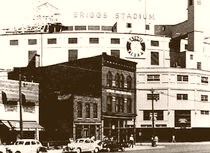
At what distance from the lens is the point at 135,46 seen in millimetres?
105688

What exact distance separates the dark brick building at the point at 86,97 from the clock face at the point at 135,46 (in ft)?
73.8

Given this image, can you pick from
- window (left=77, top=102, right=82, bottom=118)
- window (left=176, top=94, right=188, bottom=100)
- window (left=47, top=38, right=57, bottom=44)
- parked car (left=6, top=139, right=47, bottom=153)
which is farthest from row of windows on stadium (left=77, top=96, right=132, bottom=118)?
window (left=47, top=38, right=57, bottom=44)

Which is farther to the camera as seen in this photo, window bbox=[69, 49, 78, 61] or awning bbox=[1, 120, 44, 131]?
window bbox=[69, 49, 78, 61]

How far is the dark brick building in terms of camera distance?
66.0 metres

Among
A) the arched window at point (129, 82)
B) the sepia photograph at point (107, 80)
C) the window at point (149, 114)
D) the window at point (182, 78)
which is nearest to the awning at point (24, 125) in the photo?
the sepia photograph at point (107, 80)

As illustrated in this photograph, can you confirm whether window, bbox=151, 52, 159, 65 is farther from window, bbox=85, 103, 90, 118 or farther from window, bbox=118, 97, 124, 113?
window, bbox=85, 103, 90, 118

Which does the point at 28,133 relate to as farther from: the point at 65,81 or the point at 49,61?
the point at 49,61

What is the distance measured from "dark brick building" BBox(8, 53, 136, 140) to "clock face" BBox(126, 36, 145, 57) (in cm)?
2248

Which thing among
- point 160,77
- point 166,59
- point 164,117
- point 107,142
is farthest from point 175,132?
point 107,142

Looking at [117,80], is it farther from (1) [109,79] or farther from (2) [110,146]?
(2) [110,146]

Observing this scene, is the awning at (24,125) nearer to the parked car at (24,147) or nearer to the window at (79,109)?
the window at (79,109)

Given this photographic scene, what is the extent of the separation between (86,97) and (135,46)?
40.0m

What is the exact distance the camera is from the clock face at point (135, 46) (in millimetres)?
105438

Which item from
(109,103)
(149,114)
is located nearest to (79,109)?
(109,103)
